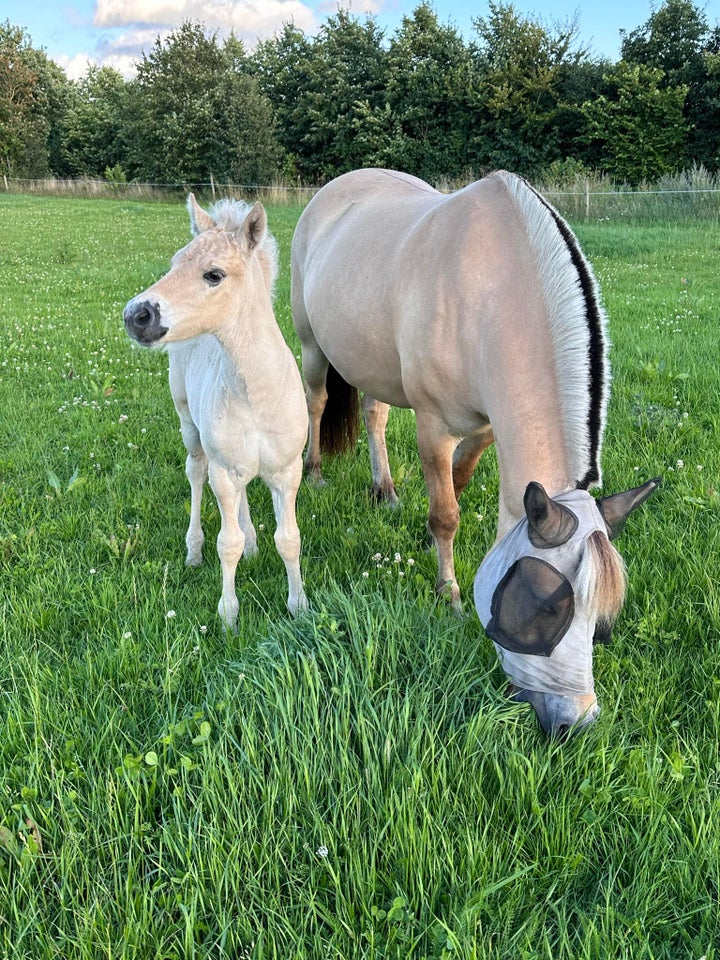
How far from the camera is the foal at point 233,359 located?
2592 millimetres

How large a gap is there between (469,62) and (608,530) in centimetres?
3583

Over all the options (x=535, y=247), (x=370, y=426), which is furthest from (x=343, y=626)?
(x=370, y=426)

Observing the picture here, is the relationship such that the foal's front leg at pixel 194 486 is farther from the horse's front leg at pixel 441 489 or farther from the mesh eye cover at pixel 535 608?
the mesh eye cover at pixel 535 608

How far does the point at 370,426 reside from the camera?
502 centimetres

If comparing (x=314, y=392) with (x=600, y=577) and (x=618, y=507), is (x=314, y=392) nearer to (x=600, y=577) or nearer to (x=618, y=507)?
(x=618, y=507)

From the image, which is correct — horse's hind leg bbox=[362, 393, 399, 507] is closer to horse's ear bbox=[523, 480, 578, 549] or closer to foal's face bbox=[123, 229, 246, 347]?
foal's face bbox=[123, 229, 246, 347]

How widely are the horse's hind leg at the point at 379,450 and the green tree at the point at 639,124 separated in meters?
27.8

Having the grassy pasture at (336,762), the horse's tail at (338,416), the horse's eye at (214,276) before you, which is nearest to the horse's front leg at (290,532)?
the grassy pasture at (336,762)

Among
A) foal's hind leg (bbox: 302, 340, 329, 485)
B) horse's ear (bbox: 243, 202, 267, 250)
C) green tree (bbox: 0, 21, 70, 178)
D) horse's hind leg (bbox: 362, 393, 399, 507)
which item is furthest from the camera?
green tree (bbox: 0, 21, 70, 178)

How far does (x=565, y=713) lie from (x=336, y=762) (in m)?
0.75

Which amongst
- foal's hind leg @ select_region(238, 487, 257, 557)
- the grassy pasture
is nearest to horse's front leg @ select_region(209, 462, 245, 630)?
the grassy pasture

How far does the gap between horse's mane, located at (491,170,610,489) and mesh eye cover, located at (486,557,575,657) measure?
51 centimetres

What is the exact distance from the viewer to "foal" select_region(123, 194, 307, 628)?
8.50 ft

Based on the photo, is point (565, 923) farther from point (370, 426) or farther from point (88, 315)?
point (88, 315)
